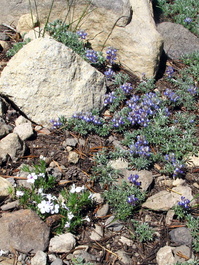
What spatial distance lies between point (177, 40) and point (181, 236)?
4.94 m

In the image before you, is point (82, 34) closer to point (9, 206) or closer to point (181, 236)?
point (9, 206)

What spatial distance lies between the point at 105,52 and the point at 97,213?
3.49 metres

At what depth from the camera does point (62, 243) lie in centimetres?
397

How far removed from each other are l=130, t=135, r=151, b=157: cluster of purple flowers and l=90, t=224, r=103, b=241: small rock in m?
1.21

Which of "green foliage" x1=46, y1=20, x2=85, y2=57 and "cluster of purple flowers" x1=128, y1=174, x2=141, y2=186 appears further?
"green foliage" x1=46, y1=20, x2=85, y2=57

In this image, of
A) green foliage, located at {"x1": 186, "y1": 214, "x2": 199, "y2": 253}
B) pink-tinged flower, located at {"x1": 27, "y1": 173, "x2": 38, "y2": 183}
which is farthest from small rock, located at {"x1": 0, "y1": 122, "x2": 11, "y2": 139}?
green foliage, located at {"x1": 186, "y1": 214, "x2": 199, "y2": 253}

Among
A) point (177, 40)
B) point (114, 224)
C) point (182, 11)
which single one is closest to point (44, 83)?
point (114, 224)

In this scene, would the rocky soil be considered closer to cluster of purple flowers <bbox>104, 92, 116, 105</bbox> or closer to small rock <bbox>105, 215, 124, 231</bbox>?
small rock <bbox>105, 215, 124, 231</bbox>

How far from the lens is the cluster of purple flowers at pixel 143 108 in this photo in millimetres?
5571

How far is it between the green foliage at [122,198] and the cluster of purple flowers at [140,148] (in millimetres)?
530

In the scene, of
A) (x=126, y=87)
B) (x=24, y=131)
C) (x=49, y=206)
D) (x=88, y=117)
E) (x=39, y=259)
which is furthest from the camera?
(x=126, y=87)

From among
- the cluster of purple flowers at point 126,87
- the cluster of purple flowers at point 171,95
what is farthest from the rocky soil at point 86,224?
the cluster of purple flowers at point 171,95

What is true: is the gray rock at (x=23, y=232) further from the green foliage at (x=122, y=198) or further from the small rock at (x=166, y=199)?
the small rock at (x=166, y=199)

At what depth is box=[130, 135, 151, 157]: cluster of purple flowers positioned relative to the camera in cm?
506
